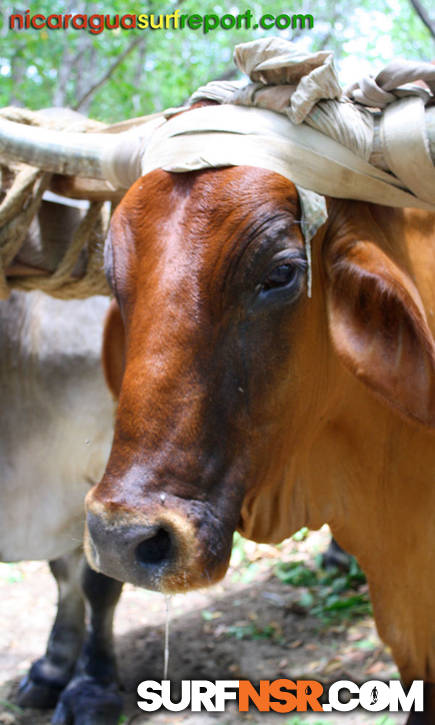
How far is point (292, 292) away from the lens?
6.59 ft

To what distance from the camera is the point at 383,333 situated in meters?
2.05

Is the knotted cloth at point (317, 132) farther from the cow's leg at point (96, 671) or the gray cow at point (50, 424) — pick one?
the cow's leg at point (96, 671)

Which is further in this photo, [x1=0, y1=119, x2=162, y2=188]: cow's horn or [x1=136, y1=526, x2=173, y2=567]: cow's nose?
[x1=0, y1=119, x2=162, y2=188]: cow's horn

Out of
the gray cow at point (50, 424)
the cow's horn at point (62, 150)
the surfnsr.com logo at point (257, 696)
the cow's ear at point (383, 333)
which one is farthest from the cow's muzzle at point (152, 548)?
the gray cow at point (50, 424)

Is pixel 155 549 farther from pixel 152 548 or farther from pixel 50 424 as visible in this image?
pixel 50 424

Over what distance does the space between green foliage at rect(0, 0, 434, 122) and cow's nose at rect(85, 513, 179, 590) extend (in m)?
5.36

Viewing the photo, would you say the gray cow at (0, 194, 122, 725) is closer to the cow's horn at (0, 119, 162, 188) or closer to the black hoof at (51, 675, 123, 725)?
the black hoof at (51, 675, 123, 725)

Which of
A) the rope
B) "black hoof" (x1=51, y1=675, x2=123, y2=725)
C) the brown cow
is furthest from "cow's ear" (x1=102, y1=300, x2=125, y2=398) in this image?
"black hoof" (x1=51, y1=675, x2=123, y2=725)

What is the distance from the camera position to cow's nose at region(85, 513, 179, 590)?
186 centimetres

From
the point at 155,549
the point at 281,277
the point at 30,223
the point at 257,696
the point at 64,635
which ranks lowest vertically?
the point at 64,635

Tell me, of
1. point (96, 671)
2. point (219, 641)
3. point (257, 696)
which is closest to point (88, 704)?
point (96, 671)

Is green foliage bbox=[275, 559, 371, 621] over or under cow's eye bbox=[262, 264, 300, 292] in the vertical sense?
under

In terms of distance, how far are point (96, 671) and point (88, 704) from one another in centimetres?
18

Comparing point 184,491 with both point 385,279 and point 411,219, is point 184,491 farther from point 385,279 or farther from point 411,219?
point 411,219
